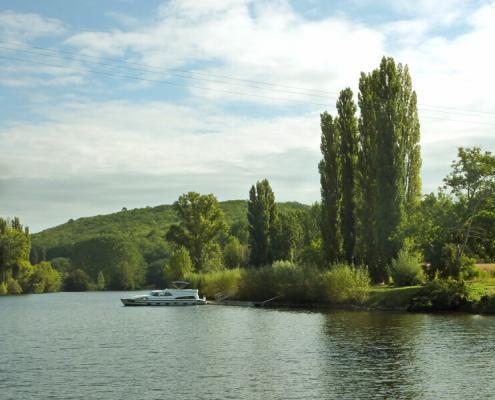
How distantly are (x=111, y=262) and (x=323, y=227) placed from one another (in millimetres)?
115754

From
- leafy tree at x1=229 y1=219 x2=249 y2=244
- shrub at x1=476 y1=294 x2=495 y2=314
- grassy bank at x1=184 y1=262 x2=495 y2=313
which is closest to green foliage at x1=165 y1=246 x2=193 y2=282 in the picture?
grassy bank at x1=184 y1=262 x2=495 y2=313

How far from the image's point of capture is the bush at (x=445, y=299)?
166 ft

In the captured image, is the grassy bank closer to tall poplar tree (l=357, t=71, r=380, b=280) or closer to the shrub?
the shrub

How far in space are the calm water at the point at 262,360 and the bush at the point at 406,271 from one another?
984 cm

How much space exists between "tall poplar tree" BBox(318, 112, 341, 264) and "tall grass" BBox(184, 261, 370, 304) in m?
3.12

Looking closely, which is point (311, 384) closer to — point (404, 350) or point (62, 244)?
point (404, 350)

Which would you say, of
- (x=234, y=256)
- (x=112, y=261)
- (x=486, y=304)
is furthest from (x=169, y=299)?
(x=112, y=261)

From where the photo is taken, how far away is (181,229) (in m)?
102

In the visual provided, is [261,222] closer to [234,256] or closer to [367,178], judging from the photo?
[234,256]

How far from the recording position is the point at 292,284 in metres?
68.6

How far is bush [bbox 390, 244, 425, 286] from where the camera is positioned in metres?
58.1

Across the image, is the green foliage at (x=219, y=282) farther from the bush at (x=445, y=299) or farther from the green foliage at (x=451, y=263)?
the bush at (x=445, y=299)

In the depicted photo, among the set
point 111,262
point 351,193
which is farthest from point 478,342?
point 111,262

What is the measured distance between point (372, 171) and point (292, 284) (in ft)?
49.4
